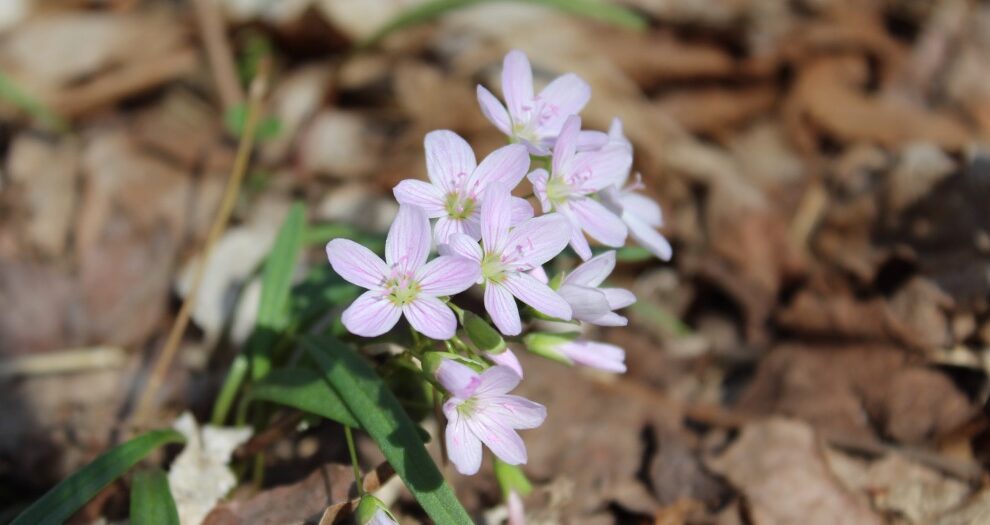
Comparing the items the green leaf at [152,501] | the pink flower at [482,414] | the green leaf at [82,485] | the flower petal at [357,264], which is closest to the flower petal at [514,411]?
the pink flower at [482,414]

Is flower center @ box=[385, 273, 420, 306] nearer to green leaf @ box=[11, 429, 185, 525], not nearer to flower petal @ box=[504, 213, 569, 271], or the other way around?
flower petal @ box=[504, 213, 569, 271]

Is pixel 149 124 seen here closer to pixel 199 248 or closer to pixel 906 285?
pixel 199 248

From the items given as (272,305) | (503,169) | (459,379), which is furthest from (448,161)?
(272,305)

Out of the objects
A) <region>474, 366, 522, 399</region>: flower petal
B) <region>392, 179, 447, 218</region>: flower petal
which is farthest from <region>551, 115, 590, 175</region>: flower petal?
<region>474, 366, 522, 399</region>: flower petal

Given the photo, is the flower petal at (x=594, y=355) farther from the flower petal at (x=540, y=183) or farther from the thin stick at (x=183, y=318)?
the thin stick at (x=183, y=318)

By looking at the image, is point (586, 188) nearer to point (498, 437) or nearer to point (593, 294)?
point (593, 294)
